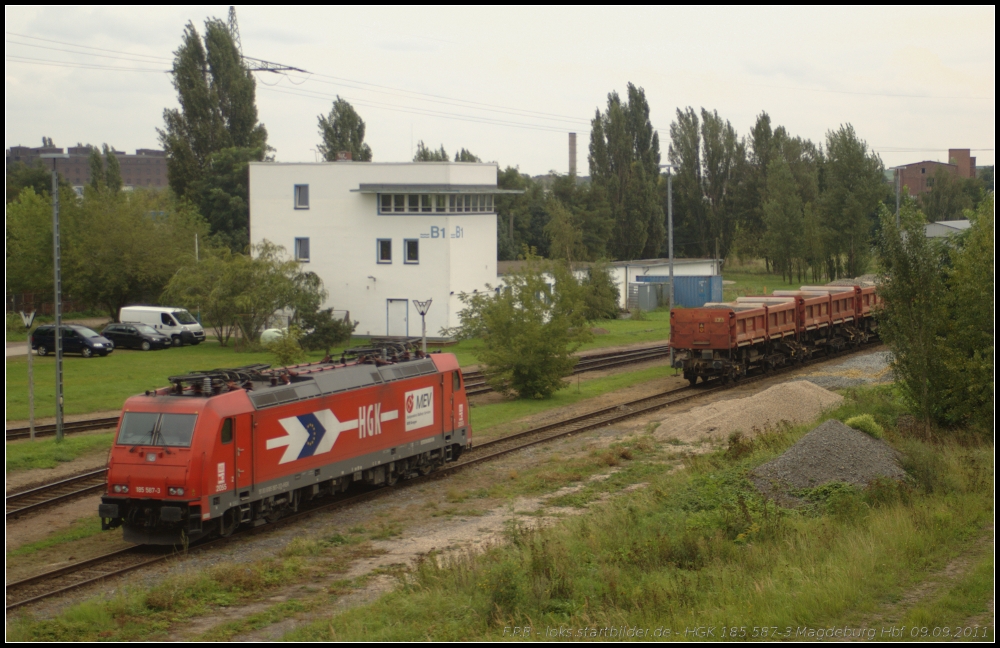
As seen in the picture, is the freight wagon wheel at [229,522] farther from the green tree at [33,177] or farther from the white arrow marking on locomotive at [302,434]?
the green tree at [33,177]

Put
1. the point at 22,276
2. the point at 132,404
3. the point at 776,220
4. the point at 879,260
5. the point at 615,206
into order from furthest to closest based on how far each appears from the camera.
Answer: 1. the point at 615,206
2. the point at 776,220
3. the point at 22,276
4. the point at 879,260
5. the point at 132,404

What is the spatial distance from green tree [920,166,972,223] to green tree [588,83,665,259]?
3097cm

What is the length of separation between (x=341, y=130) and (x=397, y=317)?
40891 millimetres

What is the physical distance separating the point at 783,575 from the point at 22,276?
56802 mm

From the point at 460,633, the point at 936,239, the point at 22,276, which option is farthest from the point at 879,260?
the point at 22,276

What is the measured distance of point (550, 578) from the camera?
1238 centimetres

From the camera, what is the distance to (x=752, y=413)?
25656mm

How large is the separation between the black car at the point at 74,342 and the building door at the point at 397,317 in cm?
1474

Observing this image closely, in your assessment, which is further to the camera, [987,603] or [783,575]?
[783,575]

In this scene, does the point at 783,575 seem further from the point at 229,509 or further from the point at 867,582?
the point at 229,509

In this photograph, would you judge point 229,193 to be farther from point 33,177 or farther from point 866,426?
point 866,426

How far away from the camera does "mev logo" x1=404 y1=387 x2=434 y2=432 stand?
69.4ft

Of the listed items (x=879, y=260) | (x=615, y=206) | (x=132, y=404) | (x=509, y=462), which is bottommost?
(x=509, y=462)

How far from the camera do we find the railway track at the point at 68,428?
26.5 metres
